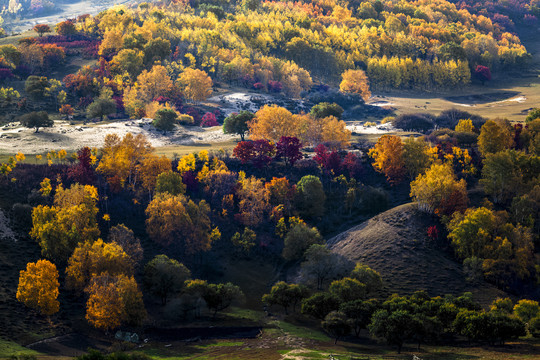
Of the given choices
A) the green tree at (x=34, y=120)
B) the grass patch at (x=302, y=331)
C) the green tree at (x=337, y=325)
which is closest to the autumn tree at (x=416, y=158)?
the grass patch at (x=302, y=331)

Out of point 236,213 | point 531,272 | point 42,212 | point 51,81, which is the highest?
point 51,81

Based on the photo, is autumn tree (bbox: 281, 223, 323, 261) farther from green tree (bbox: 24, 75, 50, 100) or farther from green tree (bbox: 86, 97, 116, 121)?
green tree (bbox: 24, 75, 50, 100)

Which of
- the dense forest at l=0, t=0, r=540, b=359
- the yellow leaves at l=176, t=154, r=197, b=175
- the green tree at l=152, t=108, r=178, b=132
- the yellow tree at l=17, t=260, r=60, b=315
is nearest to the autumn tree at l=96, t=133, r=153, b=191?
the dense forest at l=0, t=0, r=540, b=359

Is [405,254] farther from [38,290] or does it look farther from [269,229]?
[38,290]

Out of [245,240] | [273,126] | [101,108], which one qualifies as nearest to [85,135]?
[101,108]

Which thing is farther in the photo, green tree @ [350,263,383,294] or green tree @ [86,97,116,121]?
green tree @ [86,97,116,121]

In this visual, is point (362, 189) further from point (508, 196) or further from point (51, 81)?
point (51, 81)

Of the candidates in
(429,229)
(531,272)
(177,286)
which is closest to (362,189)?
(429,229)
